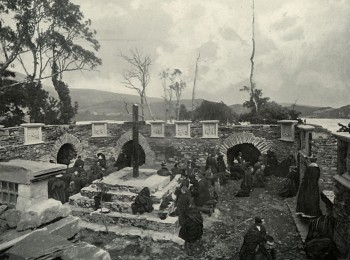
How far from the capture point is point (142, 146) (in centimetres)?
1584

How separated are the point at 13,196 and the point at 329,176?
999cm

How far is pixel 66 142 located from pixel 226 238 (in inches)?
413

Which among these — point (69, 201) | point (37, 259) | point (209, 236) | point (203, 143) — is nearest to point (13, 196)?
point (37, 259)

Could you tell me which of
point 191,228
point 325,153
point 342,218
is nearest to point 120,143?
point 191,228

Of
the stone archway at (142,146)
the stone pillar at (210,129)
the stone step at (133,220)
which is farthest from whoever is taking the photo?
the stone archway at (142,146)

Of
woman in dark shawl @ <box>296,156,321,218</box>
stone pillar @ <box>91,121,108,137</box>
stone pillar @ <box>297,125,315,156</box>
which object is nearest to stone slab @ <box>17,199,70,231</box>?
woman in dark shawl @ <box>296,156,321,218</box>

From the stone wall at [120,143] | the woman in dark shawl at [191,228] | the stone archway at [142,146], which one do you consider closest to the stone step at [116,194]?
the woman in dark shawl at [191,228]

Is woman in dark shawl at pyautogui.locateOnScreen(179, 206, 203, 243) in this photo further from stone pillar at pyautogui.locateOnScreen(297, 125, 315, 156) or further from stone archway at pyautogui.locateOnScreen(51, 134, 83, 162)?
stone archway at pyautogui.locateOnScreen(51, 134, 83, 162)

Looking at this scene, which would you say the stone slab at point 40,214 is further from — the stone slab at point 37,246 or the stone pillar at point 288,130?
the stone pillar at point 288,130

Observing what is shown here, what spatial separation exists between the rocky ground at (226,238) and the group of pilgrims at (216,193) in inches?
13.7

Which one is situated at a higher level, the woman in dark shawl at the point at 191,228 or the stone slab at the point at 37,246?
the stone slab at the point at 37,246

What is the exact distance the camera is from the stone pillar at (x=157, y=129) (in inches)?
605

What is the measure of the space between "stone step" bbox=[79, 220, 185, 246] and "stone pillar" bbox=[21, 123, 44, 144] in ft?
22.3

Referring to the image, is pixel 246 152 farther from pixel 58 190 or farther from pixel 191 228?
pixel 58 190
